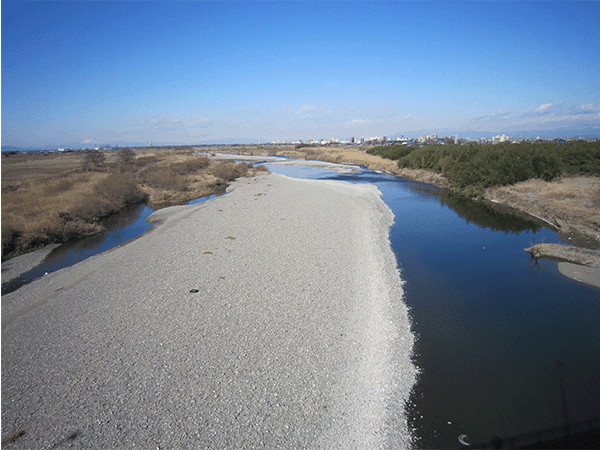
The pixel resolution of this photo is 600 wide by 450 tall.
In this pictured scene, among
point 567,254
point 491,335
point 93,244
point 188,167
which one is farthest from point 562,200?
→ point 188,167

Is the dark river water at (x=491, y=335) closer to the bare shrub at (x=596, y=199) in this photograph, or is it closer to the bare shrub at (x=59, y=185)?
the bare shrub at (x=59, y=185)

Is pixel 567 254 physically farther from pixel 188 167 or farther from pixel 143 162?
pixel 143 162

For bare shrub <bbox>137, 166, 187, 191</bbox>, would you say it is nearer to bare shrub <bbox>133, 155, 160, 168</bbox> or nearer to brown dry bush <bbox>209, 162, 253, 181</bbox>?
brown dry bush <bbox>209, 162, 253, 181</bbox>

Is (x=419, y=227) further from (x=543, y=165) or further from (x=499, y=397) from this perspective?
(x=543, y=165)

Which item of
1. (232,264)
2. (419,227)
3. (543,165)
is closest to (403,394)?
(232,264)

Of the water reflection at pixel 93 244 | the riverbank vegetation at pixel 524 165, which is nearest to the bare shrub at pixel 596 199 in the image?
the riverbank vegetation at pixel 524 165

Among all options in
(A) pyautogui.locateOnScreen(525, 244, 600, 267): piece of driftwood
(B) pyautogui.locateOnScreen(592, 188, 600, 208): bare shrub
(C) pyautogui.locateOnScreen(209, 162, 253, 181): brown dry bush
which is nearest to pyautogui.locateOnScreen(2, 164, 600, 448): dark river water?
(A) pyautogui.locateOnScreen(525, 244, 600, 267): piece of driftwood

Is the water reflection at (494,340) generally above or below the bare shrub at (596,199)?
below
